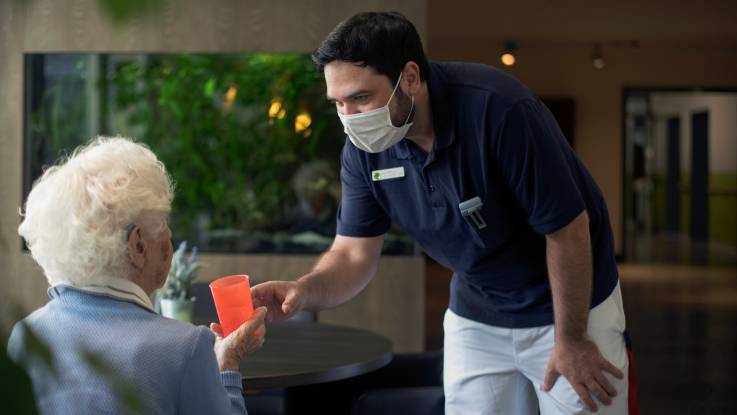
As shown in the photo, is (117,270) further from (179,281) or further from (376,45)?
(179,281)

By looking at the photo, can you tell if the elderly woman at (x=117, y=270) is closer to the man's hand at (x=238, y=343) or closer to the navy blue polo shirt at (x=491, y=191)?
the man's hand at (x=238, y=343)

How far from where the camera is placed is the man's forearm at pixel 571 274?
1946 millimetres

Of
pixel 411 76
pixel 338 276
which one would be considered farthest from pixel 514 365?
pixel 411 76

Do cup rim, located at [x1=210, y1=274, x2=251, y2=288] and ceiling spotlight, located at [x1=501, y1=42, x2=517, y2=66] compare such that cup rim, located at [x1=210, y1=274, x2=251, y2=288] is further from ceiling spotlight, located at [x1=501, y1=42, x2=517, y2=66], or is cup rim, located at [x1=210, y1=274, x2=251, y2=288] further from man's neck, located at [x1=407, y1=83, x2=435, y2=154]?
ceiling spotlight, located at [x1=501, y1=42, x2=517, y2=66]

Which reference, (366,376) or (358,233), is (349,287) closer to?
(358,233)

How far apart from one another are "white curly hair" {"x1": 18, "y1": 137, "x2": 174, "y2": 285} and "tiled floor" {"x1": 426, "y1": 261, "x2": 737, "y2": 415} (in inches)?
161

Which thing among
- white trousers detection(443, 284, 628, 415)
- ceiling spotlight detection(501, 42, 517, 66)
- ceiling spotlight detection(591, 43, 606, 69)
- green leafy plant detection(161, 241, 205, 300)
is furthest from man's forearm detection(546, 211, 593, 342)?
ceiling spotlight detection(591, 43, 606, 69)

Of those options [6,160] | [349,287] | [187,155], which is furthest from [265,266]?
[349,287]

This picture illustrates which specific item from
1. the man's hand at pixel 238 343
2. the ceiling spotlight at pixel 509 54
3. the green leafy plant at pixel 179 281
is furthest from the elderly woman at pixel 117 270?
the ceiling spotlight at pixel 509 54

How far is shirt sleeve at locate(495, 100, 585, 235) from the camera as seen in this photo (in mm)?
1886

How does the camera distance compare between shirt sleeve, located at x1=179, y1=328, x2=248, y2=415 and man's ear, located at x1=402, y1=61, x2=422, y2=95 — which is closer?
shirt sleeve, located at x1=179, y1=328, x2=248, y2=415

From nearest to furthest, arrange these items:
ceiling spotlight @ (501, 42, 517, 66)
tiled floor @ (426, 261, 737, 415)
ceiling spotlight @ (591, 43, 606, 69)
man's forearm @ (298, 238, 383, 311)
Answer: man's forearm @ (298, 238, 383, 311) < tiled floor @ (426, 261, 737, 415) < ceiling spotlight @ (501, 42, 517, 66) < ceiling spotlight @ (591, 43, 606, 69)

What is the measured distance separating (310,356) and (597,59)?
1050 centimetres

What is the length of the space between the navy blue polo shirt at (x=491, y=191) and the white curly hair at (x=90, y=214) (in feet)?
2.22
